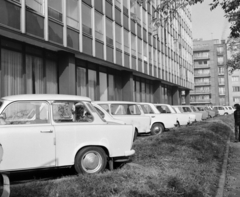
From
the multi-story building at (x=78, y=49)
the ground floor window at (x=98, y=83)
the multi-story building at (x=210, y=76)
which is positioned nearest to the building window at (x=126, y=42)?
the multi-story building at (x=78, y=49)

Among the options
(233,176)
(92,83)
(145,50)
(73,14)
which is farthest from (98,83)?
(233,176)

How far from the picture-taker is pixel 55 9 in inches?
579

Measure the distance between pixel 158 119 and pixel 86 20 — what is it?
26.4ft

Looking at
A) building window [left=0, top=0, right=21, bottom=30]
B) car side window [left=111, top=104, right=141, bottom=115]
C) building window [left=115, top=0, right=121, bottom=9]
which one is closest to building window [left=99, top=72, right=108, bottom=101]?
building window [left=115, top=0, right=121, bottom=9]

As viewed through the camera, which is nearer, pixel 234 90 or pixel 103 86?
pixel 103 86

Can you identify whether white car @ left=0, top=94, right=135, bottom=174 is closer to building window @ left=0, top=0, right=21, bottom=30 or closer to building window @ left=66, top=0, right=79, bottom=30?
building window @ left=0, top=0, right=21, bottom=30

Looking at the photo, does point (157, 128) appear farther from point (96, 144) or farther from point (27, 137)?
point (27, 137)

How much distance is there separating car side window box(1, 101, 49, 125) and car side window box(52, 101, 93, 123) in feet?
0.65

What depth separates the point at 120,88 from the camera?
935 inches

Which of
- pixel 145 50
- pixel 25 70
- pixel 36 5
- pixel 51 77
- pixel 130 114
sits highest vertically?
pixel 145 50

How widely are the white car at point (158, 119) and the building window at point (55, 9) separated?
6485mm

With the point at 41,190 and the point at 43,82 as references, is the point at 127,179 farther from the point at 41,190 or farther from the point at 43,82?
the point at 43,82

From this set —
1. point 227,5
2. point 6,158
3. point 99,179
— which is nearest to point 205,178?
point 99,179

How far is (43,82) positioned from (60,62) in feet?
5.71
